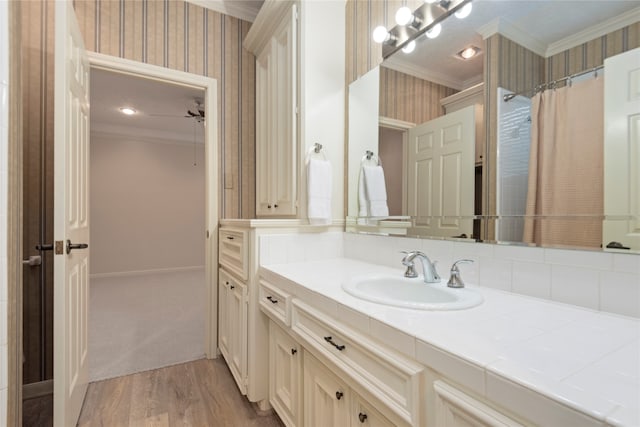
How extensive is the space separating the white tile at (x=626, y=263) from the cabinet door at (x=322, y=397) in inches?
32.2

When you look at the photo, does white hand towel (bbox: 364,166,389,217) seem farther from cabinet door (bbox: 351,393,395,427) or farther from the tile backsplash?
cabinet door (bbox: 351,393,395,427)

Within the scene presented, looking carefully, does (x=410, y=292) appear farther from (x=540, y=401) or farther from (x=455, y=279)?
(x=540, y=401)

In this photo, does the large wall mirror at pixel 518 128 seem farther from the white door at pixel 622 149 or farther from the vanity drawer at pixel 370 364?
the vanity drawer at pixel 370 364

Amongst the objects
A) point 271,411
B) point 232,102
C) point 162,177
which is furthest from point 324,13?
point 162,177

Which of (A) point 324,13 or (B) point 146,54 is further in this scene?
(B) point 146,54

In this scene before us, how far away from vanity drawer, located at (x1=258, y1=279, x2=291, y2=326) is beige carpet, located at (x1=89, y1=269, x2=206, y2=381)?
1.16 metres

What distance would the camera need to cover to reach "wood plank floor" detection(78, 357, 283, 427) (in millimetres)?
1551

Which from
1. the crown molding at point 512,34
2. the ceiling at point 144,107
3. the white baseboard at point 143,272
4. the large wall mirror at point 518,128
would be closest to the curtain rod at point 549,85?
the large wall mirror at point 518,128

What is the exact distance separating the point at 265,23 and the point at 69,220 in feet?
5.45

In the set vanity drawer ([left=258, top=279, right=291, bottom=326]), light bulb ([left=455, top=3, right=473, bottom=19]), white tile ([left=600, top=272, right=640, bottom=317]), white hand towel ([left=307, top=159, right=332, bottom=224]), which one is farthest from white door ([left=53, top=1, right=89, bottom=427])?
white tile ([left=600, top=272, right=640, bottom=317])

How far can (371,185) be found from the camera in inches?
68.6

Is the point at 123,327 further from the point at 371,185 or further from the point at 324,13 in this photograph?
the point at 324,13

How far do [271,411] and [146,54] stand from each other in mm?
2345

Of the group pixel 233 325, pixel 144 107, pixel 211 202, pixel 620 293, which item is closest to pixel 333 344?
pixel 620 293
